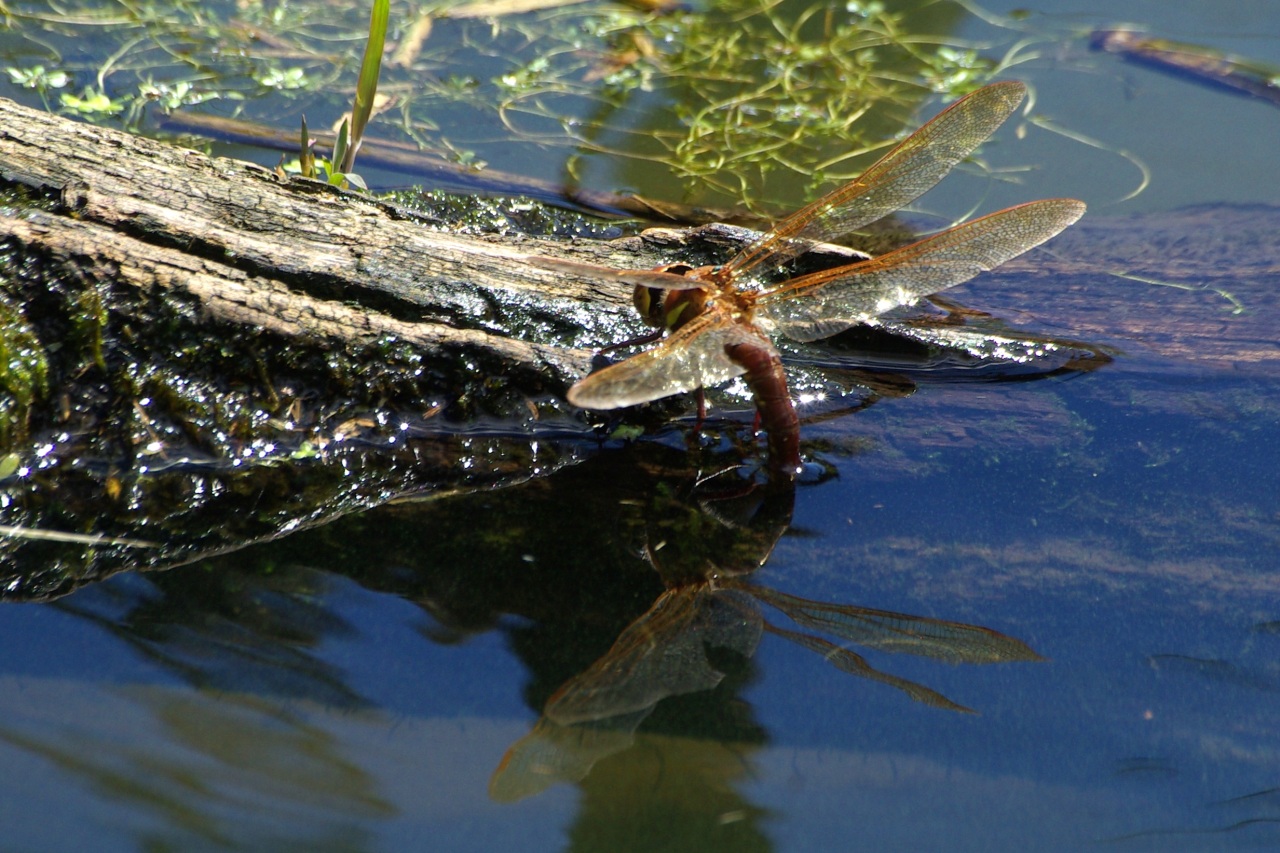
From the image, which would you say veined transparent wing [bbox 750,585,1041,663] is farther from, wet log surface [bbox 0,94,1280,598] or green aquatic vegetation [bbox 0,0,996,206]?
green aquatic vegetation [bbox 0,0,996,206]

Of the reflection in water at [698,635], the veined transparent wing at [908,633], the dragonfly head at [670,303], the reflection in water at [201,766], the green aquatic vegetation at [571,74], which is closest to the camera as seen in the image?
the reflection in water at [201,766]

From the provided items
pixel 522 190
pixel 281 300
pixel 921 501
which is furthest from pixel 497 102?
pixel 921 501

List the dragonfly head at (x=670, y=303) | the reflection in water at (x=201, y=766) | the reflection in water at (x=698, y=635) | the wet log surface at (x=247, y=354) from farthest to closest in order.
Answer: the dragonfly head at (x=670, y=303), the wet log surface at (x=247, y=354), the reflection in water at (x=698, y=635), the reflection in water at (x=201, y=766)

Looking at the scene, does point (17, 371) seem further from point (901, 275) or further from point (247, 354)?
point (901, 275)

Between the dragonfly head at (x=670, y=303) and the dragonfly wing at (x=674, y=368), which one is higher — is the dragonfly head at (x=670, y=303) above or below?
above

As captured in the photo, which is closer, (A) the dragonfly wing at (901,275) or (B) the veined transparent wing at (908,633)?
(B) the veined transparent wing at (908,633)

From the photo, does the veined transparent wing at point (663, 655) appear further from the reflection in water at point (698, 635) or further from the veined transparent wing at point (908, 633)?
the veined transparent wing at point (908, 633)

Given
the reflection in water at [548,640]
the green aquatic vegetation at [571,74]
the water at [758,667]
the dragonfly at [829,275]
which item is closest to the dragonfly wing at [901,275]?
the dragonfly at [829,275]
